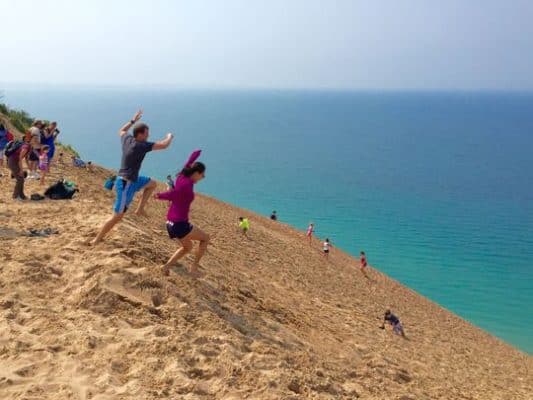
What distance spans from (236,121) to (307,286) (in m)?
157

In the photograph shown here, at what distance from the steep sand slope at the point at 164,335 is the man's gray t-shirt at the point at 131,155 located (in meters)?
1.26

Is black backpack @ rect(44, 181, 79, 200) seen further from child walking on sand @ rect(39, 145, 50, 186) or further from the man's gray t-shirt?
the man's gray t-shirt

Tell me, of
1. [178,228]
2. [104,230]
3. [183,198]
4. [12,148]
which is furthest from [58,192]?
[183,198]

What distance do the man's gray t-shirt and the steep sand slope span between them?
1.26 metres

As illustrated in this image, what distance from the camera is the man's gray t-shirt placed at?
7410mm

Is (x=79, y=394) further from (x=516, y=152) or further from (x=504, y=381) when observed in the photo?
(x=516, y=152)

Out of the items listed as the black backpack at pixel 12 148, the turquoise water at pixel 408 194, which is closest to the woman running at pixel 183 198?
the black backpack at pixel 12 148

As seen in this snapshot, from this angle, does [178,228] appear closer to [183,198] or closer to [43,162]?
[183,198]

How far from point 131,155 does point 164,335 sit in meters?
2.90

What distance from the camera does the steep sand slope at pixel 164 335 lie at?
5.18 metres

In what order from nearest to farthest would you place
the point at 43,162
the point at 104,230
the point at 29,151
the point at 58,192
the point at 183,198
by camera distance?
the point at 183,198 < the point at 104,230 < the point at 58,192 < the point at 29,151 < the point at 43,162

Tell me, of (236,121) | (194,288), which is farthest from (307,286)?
(236,121)

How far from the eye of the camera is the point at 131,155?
24.4 ft

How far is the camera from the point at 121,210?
7520 millimetres
